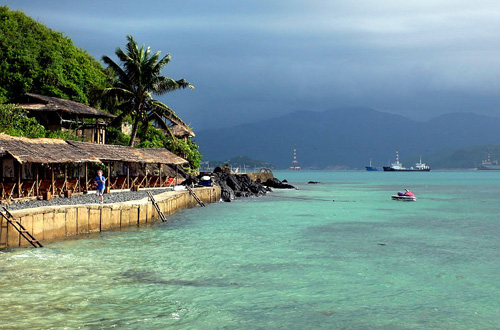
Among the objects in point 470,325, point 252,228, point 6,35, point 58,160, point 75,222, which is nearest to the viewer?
point 470,325

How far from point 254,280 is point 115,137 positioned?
125ft

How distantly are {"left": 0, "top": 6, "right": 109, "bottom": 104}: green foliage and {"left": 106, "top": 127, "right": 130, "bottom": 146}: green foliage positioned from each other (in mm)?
4157

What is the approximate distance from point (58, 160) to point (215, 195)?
20.1 meters

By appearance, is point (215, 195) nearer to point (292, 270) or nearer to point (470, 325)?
point (292, 270)

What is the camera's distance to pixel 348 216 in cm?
3359

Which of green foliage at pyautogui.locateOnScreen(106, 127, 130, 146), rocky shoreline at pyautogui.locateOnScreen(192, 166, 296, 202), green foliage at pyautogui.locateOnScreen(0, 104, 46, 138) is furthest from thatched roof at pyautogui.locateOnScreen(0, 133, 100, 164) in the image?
green foliage at pyautogui.locateOnScreen(106, 127, 130, 146)

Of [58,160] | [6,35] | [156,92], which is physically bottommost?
[58,160]

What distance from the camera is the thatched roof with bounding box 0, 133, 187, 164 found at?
875 inches

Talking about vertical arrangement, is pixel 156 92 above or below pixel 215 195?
above

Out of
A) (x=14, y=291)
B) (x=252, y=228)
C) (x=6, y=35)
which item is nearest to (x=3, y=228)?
(x=14, y=291)

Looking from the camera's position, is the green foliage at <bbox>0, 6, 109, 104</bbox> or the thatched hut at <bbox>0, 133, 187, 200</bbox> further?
the green foliage at <bbox>0, 6, 109, 104</bbox>

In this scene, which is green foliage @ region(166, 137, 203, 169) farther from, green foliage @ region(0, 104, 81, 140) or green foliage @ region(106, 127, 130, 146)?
green foliage @ region(0, 104, 81, 140)

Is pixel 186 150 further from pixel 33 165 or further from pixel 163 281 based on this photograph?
pixel 163 281

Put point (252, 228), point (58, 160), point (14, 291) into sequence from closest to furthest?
point (14, 291) < point (58, 160) < point (252, 228)
